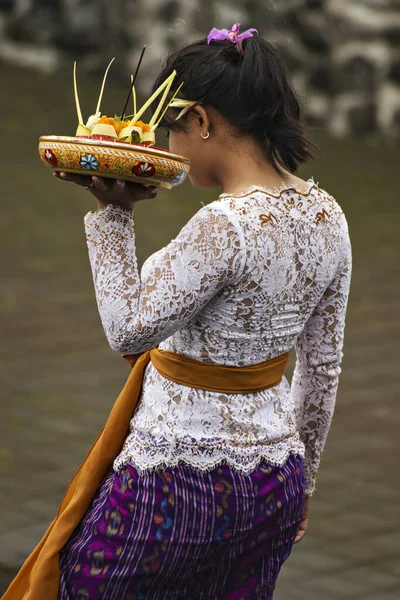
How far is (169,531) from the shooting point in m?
2.41

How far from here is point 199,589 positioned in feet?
8.28

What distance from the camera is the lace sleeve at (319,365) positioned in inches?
104

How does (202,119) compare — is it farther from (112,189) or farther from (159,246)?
(159,246)

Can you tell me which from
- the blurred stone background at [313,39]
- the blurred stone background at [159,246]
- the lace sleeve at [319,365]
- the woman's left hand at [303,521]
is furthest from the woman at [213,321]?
the blurred stone background at [313,39]

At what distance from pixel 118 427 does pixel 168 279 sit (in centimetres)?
42

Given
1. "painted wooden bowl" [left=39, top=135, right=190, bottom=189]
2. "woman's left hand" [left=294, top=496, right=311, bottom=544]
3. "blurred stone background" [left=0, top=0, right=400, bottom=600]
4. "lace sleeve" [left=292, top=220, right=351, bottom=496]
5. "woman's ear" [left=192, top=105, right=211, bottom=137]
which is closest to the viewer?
"painted wooden bowl" [left=39, top=135, right=190, bottom=189]

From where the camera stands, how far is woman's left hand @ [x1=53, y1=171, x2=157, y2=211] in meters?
2.33

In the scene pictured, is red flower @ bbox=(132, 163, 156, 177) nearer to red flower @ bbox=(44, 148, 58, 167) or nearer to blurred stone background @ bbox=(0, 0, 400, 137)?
red flower @ bbox=(44, 148, 58, 167)

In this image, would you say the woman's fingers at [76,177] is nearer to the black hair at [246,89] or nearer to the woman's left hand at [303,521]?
the black hair at [246,89]

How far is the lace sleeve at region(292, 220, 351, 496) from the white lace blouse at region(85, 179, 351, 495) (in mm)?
11

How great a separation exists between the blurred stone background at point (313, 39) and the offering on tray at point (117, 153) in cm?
967

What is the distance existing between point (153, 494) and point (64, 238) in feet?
21.0

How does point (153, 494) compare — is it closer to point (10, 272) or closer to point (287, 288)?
point (287, 288)

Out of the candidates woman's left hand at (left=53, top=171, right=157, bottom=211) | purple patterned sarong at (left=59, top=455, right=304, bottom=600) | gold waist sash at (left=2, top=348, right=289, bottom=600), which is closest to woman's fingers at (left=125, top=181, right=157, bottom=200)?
woman's left hand at (left=53, top=171, right=157, bottom=211)
